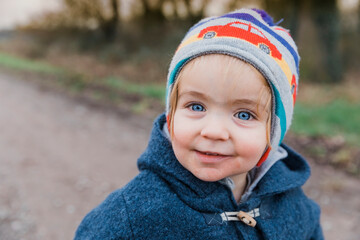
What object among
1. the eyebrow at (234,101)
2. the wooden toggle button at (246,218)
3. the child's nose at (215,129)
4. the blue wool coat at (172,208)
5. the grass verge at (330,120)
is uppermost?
the eyebrow at (234,101)

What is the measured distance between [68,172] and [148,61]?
7.59 metres

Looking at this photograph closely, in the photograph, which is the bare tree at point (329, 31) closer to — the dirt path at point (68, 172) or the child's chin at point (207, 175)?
the dirt path at point (68, 172)

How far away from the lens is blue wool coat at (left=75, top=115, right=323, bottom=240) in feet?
4.35

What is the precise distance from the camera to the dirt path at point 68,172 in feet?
9.80

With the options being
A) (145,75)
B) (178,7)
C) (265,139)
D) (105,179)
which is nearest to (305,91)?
(145,75)

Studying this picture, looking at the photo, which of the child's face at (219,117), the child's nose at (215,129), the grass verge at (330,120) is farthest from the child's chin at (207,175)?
the grass verge at (330,120)

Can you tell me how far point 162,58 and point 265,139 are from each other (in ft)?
32.4

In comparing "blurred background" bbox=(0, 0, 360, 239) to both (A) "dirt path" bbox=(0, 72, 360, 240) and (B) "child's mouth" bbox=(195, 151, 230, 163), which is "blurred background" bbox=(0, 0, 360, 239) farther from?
(B) "child's mouth" bbox=(195, 151, 230, 163)

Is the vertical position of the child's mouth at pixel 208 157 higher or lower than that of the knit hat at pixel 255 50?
lower

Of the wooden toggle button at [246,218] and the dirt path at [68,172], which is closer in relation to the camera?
the wooden toggle button at [246,218]

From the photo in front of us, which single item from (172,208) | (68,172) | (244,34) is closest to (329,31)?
(68,172)

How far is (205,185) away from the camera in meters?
1.42

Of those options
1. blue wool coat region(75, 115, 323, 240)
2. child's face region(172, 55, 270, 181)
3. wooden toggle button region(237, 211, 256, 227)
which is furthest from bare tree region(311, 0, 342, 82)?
child's face region(172, 55, 270, 181)

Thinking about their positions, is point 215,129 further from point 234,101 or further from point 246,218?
point 246,218
